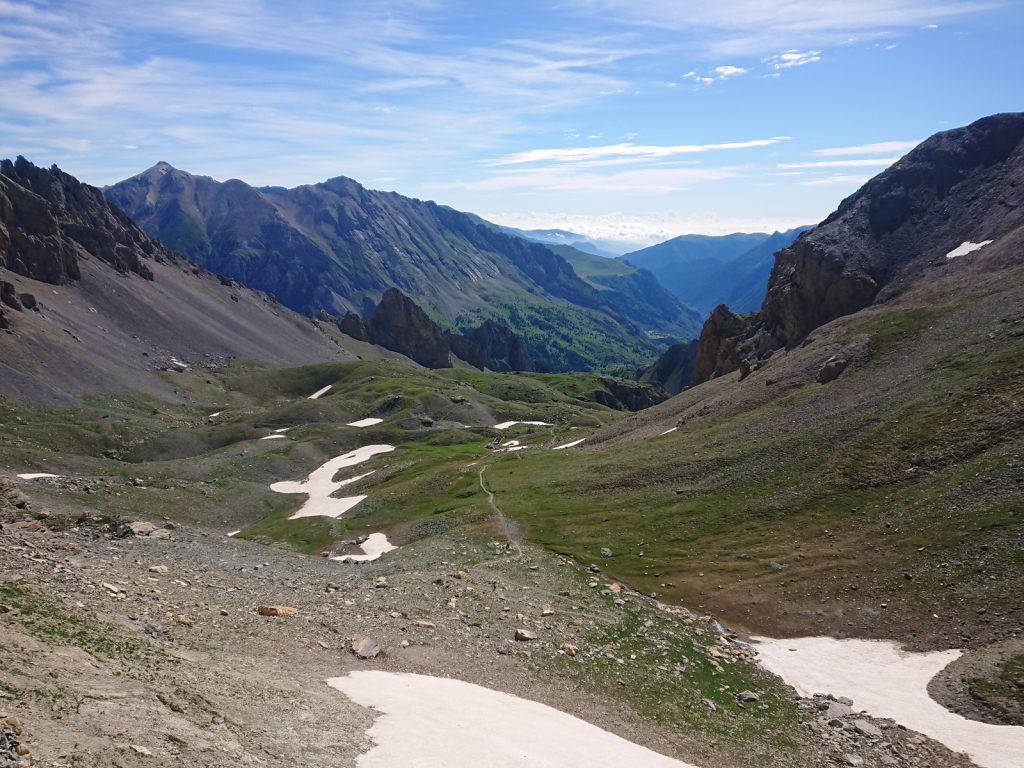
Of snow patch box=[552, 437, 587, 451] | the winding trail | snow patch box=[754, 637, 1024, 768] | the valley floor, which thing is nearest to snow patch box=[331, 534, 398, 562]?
the winding trail

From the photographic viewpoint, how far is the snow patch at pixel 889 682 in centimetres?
3102

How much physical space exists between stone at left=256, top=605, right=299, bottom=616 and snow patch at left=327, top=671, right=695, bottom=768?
6383 millimetres

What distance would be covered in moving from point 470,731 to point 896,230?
114350mm

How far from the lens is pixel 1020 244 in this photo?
278 ft

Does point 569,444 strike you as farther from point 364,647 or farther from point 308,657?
point 308,657

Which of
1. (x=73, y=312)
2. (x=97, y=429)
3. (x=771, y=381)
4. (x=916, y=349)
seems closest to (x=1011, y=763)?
(x=916, y=349)

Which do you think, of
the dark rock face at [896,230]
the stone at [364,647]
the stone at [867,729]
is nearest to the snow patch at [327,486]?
the stone at [364,647]

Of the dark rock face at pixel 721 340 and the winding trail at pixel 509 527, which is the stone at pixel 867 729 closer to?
the winding trail at pixel 509 527

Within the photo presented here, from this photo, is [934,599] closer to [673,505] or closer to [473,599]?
[673,505]

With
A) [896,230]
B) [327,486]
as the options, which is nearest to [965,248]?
[896,230]

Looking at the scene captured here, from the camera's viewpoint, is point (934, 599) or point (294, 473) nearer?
point (934, 599)

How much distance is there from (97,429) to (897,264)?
135 m

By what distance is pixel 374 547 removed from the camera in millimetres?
67750

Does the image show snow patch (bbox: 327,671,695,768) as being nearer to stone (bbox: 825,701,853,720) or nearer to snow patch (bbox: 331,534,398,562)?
stone (bbox: 825,701,853,720)
